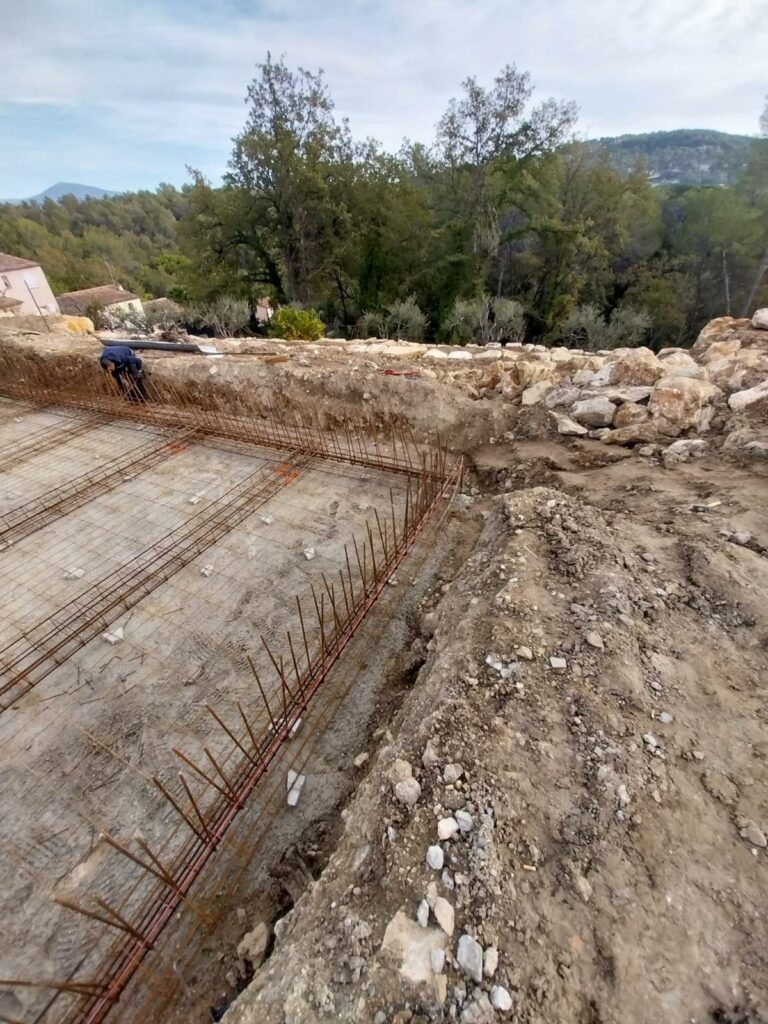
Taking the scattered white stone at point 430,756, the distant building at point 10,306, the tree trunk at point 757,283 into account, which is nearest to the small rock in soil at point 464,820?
the scattered white stone at point 430,756

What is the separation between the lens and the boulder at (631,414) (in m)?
6.28

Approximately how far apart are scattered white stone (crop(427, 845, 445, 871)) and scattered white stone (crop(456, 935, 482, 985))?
11.3 inches

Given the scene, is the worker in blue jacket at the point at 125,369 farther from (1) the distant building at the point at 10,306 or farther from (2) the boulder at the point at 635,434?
(1) the distant building at the point at 10,306

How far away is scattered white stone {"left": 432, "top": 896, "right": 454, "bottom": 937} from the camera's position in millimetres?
2078

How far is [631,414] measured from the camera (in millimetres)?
6309

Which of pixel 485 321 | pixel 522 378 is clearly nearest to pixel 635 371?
pixel 522 378

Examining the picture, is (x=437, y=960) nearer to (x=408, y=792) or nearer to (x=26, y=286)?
(x=408, y=792)

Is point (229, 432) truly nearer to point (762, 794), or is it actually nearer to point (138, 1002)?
point (138, 1002)

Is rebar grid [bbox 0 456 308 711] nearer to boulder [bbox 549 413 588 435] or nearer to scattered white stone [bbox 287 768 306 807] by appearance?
scattered white stone [bbox 287 768 306 807]

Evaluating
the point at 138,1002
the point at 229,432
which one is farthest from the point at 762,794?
the point at 229,432

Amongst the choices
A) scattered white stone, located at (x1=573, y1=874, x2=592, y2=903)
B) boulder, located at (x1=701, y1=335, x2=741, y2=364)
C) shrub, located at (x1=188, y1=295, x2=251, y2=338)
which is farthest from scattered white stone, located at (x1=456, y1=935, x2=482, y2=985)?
shrub, located at (x1=188, y1=295, x2=251, y2=338)

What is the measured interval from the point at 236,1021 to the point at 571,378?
836 cm

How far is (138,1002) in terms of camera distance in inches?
103

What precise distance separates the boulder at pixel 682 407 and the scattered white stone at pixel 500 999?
625 centimetres
